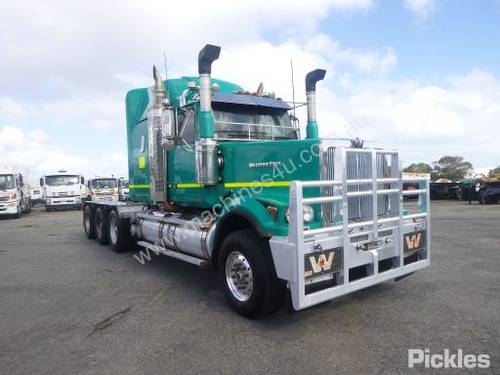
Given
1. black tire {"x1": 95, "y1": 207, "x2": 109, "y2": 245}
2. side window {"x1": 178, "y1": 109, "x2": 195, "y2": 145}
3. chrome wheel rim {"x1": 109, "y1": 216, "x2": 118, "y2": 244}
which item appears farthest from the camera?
black tire {"x1": 95, "y1": 207, "x2": 109, "y2": 245}

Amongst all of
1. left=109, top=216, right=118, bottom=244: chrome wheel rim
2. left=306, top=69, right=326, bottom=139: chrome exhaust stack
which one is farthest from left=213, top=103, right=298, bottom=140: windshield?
left=109, top=216, right=118, bottom=244: chrome wheel rim

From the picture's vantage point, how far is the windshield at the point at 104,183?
24.7m

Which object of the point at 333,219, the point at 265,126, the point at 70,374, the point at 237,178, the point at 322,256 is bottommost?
the point at 70,374

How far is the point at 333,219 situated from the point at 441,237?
7.06 m

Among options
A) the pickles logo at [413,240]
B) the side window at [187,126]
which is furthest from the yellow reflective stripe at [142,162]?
the pickles logo at [413,240]

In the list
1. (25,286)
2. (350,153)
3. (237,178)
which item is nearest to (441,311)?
(350,153)

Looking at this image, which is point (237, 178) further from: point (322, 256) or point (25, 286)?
point (25, 286)

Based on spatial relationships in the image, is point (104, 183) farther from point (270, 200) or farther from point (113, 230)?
point (270, 200)

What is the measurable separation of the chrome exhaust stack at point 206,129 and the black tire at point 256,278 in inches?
45.2

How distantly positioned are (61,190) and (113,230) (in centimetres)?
1755

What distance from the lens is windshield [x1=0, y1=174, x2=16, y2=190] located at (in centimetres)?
2052

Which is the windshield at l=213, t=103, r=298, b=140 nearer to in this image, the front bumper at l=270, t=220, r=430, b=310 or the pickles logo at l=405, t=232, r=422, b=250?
the front bumper at l=270, t=220, r=430, b=310

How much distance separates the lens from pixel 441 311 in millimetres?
4613

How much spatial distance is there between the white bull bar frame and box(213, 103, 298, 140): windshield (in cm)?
192
